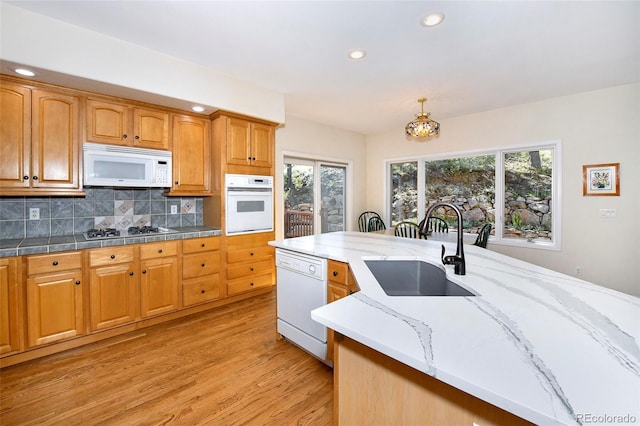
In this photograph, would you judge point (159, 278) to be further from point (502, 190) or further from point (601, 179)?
point (601, 179)

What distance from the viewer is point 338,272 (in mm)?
1861

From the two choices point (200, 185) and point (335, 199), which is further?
point (335, 199)

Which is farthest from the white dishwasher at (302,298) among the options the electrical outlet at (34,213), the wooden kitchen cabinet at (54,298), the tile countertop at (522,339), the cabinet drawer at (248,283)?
the electrical outlet at (34,213)

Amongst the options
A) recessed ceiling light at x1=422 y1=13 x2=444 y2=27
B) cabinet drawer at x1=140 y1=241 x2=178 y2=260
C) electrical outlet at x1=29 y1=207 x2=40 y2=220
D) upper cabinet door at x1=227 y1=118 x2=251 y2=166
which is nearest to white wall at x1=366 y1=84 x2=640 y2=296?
recessed ceiling light at x1=422 y1=13 x2=444 y2=27

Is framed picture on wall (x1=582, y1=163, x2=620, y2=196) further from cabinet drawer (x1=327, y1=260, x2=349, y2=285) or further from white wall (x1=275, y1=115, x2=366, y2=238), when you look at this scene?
cabinet drawer (x1=327, y1=260, x2=349, y2=285)

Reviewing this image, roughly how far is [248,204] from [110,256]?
1.46m

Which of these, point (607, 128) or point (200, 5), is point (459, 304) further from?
point (607, 128)

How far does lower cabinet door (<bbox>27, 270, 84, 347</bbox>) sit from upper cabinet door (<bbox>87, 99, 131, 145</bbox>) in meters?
1.24

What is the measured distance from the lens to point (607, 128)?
3309 millimetres

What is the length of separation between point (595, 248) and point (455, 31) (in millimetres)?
3238

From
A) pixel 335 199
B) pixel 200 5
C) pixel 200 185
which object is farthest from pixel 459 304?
pixel 335 199

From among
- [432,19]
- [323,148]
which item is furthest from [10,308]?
[323,148]

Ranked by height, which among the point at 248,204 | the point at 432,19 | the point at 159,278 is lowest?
the point at 159,278

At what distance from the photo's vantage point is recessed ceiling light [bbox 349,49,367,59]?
248cm
